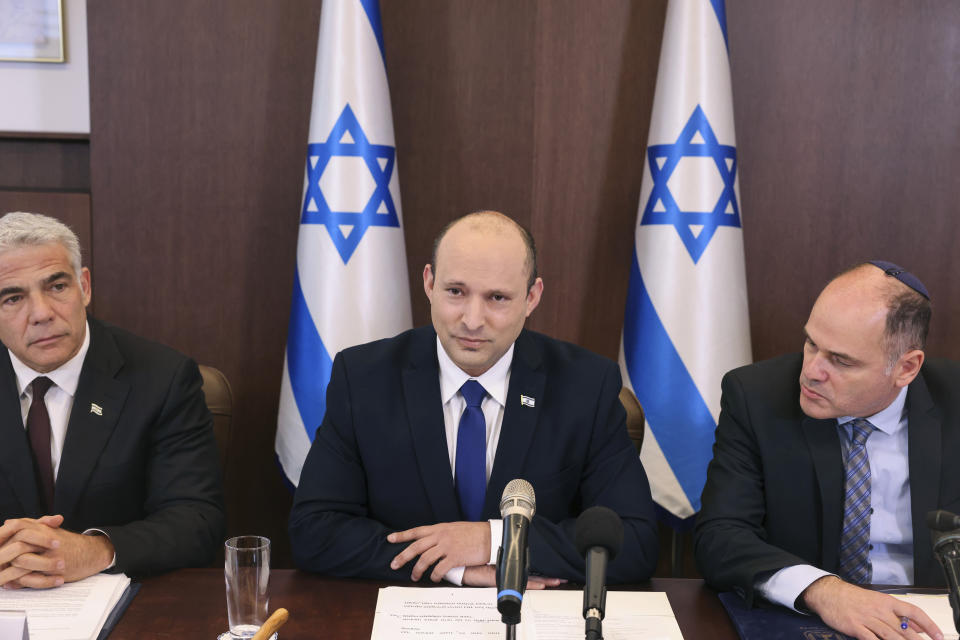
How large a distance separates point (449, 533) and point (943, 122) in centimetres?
275

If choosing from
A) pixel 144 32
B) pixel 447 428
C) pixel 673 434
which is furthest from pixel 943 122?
pixel 144 32

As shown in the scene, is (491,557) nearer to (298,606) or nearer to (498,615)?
(498,615)

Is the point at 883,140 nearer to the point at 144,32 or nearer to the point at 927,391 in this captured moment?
the point at 927,391

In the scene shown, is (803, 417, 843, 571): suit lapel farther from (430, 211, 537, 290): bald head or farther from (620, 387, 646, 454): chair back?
(430, 211, 537, 290): bald head

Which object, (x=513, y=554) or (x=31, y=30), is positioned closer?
(x=513, y=554)

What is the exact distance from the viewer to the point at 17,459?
2359 mm

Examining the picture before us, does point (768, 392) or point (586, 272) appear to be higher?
point (586, 272)

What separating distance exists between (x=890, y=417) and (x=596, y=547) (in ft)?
4.18

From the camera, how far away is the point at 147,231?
11.7 feet

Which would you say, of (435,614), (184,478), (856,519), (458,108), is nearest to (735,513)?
(856,519)

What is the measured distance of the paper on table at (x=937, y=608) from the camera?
1.69 metres

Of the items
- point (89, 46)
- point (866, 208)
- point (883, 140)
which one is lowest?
point (866, 208)

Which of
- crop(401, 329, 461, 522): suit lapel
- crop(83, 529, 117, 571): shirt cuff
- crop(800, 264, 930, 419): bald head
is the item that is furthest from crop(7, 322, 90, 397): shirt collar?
crop(800, 264, 930, 419): bald head

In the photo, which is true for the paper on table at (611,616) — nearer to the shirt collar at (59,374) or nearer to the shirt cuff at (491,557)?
the shirt cuff at (491,557)
